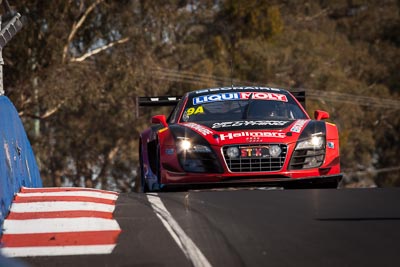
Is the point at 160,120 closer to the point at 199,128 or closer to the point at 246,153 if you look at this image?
the point at 199,128

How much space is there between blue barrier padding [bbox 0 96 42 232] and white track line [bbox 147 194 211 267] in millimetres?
1169

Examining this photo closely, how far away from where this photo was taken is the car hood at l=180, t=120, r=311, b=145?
976 cm

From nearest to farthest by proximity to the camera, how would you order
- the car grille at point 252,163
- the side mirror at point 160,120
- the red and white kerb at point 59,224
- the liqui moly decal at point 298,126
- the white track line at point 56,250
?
1. the white track line at point 56,250
2. the red and white kerb at point 59,224
3. the car grille at point 252,163
4. the liqui moly decal at point 298,126
5. the side mirror at point 160,120

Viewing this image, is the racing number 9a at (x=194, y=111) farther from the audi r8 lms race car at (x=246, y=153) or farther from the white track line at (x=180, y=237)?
the white track line at (x=180, y=237)

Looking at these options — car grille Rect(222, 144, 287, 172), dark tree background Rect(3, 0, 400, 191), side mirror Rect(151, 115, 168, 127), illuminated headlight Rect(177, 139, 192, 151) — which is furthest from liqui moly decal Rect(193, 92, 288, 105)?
dark tree background Rect(3, 0, 400, 191)

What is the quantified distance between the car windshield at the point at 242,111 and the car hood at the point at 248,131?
661mm

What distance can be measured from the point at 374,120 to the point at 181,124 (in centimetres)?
3765

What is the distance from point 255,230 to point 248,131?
11.7 ft

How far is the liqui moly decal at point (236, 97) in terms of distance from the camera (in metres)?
11.3

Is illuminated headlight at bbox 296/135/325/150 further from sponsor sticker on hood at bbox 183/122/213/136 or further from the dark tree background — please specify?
the dark tree background

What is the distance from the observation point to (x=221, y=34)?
139ft

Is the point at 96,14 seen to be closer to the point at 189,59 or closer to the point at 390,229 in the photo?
the point at 189,59

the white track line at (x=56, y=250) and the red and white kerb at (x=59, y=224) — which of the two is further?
the red and white kerb at (x=59, y=224)

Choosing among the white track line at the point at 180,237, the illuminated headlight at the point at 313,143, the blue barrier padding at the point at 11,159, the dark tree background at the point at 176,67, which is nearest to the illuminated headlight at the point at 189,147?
the illuminated headlight at the point at 313,143
